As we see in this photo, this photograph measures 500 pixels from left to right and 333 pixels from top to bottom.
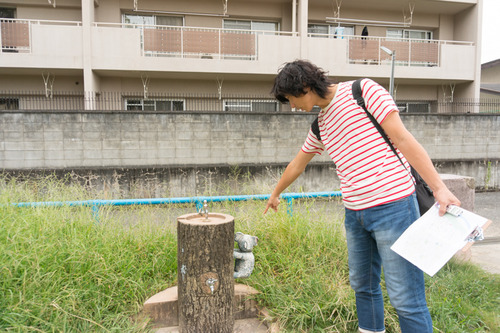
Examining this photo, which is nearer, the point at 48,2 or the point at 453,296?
the point at 453,296

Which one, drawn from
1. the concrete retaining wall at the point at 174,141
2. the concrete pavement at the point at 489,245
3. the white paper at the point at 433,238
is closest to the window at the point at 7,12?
the concrete retaining wall at the point at 174,141

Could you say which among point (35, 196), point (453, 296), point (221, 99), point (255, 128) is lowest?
point (453, 296)

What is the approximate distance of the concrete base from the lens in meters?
2.51

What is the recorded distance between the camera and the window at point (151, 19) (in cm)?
1183

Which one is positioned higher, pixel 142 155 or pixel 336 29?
pixel 336 29

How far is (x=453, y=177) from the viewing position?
158 inches

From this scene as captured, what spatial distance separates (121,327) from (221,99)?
33.3ft

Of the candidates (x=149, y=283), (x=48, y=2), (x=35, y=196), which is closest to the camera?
(x=149, y=283)

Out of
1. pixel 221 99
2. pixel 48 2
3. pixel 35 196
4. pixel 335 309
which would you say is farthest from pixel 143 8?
pixel 335 309

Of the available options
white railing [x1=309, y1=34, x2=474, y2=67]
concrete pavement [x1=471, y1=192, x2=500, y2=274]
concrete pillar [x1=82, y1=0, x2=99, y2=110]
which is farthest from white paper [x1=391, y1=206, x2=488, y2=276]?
white railing [x1=309, y1=34, x2=474, y2=67]

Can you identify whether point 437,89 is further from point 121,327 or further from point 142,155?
point 121,327

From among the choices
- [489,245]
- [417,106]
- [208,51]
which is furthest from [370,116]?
[417,106]

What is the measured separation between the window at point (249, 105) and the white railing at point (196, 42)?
1496mm

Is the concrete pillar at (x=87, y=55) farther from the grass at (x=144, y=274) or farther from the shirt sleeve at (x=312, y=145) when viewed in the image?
the shirt sleeve at (x=312, y=145)
